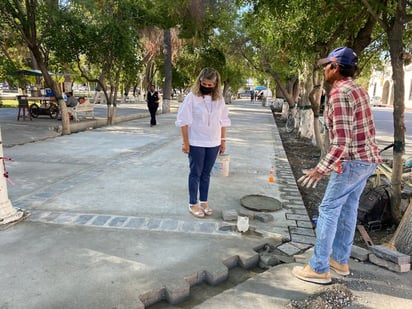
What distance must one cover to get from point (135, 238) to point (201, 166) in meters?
1.15

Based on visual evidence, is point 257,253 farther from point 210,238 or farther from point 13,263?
point 13,263

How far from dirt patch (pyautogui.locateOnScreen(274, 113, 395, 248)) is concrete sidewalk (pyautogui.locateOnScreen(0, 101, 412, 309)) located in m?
0.28

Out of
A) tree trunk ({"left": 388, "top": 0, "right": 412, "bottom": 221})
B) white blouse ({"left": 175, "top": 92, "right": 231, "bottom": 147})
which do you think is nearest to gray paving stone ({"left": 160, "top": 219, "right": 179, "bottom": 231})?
white blouse ({"left": 175, "top": 92, "right": 231, "bottom": 147})

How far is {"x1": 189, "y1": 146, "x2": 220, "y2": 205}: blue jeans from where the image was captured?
3934 millimetres

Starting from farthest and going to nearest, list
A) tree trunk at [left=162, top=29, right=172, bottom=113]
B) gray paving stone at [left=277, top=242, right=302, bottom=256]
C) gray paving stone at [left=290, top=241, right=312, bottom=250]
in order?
tree trunk at [left=162, top=29, right=172, bottom=113]
gray paving stone at [left=290, top=241, right=312, bottom=250]
gray paving stone at [left=277, top=242, right=302, bottom=256]

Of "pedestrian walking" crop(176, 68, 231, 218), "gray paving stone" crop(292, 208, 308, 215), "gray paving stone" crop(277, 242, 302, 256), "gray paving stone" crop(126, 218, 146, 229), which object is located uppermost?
"pedestrian walking" crop(176, 68, 231, 218)

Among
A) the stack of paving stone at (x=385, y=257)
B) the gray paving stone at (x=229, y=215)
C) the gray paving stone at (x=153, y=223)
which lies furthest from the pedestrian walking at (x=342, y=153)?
the gray paving stone at (x=153, y=223)

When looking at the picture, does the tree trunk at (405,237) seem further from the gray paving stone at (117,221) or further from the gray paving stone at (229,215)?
the gray paving stone at (117,221)

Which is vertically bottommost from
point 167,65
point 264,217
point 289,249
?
point 289,249

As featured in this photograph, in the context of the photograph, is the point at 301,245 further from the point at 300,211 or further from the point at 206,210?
the point at 206,210

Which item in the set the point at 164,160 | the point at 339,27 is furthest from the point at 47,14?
the point at 339,27

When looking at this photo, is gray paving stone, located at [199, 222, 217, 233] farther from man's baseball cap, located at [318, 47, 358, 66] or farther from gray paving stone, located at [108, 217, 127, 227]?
man's baseball cap, located at [318, 47, 358, 66]

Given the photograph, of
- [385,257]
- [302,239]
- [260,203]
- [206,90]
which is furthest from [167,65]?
[385,257]

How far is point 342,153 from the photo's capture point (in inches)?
95.5
